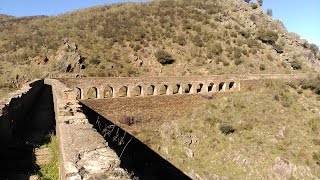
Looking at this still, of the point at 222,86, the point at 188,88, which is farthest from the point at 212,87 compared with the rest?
the point at 188,88

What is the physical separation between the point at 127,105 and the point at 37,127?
33.9ft

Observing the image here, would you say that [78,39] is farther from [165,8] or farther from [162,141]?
[162,141]

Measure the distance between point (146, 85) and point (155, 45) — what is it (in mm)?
17972

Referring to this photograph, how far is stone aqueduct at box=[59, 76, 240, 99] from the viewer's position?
83.7ft

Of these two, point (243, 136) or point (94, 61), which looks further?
point (94, 61)

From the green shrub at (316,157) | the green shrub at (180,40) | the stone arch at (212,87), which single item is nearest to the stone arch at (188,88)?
the stone arch at (212,87)

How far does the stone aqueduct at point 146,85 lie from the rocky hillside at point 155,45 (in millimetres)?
7974

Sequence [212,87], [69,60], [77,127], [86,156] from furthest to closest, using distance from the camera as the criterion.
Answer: [69,60] → [212,87] → [77,127] → [86,156]

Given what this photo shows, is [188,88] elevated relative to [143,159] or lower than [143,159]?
elevated

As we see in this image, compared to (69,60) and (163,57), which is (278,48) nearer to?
(163,57)

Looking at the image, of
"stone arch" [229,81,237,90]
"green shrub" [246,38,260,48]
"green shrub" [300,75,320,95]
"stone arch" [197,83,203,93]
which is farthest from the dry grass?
"green shrub" [246,38,260,48]

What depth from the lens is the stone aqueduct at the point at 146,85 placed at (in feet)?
83.7

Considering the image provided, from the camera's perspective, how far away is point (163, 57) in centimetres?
4238

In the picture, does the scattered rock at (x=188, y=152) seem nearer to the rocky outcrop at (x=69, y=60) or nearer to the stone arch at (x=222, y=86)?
the stone arch at (x=222, y=86)
